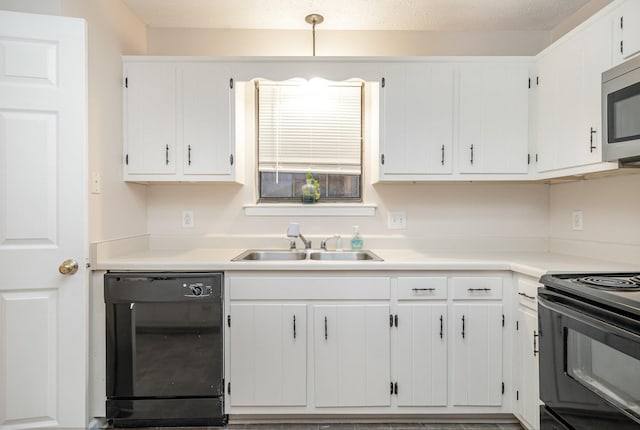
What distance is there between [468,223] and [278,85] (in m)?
1.65

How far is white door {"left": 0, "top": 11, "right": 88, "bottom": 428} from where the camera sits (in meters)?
1.69

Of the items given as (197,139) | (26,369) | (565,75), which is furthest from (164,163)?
(565,75)

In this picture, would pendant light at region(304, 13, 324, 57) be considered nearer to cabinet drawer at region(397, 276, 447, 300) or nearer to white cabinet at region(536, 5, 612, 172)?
white cabinet at region(536, 5, 612, 172)

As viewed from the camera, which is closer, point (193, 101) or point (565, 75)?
point (565, 75)

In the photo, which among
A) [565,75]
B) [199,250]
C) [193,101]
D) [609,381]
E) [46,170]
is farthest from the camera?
[199,250]

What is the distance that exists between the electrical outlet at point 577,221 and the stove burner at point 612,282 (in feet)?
2.69

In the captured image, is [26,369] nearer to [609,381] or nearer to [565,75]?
[609,381]

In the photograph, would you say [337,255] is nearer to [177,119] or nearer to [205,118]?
[205,118]

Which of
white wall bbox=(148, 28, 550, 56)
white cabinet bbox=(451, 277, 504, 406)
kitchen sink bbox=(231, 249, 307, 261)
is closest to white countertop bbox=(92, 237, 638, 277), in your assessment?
white cabinet bbox=(451, 277, 504, 406)

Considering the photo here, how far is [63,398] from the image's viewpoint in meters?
1.79

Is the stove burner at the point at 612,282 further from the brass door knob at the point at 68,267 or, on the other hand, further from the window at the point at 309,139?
the brass door knob at the point at 68,267

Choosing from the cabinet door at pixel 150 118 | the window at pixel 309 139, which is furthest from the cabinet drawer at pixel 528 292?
the cabinet door at pixel 150 118

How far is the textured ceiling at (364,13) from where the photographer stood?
7.43 feet

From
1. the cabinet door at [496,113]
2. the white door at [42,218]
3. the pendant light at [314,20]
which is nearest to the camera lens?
the white door at [42,218]
